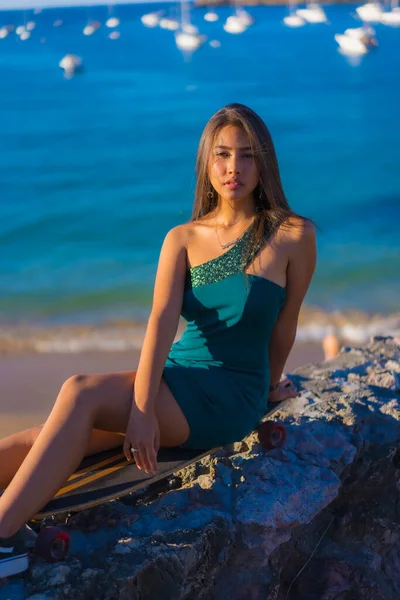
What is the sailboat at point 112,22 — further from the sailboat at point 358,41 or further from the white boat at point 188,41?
the sailboat at point 358,41

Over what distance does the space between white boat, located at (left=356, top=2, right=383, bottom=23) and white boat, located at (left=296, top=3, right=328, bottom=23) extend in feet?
4.19

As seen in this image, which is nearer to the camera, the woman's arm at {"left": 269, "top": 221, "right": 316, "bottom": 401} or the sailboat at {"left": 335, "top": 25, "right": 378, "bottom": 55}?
the woman's arm at {"left": 269, "top": 221, "right": 316, "bottom": 401}

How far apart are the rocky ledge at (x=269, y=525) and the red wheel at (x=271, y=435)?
0.10ft

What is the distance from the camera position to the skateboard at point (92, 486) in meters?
2.29

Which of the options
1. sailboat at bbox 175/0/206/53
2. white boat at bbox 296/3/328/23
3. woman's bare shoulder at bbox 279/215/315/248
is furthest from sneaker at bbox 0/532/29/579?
white boat at bbox 296/3/328/23

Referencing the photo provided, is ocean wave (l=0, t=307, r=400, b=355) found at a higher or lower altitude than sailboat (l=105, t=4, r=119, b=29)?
lower

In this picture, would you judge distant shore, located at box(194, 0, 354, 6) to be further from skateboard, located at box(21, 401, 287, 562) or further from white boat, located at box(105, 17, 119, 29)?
skateboard, located at box(21, 401, 287, 562)

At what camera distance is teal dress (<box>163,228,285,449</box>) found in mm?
2721

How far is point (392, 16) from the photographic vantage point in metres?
29.4

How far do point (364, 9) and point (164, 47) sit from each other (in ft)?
25.6

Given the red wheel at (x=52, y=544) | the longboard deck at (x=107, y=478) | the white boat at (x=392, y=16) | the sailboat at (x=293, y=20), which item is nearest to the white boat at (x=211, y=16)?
the sailboat at (x=293, y=20)

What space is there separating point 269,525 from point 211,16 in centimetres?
3371

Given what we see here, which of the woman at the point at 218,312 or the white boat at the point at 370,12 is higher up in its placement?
the white boat at the point at 370,12

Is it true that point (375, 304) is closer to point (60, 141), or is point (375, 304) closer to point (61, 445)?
point (61, 445)
